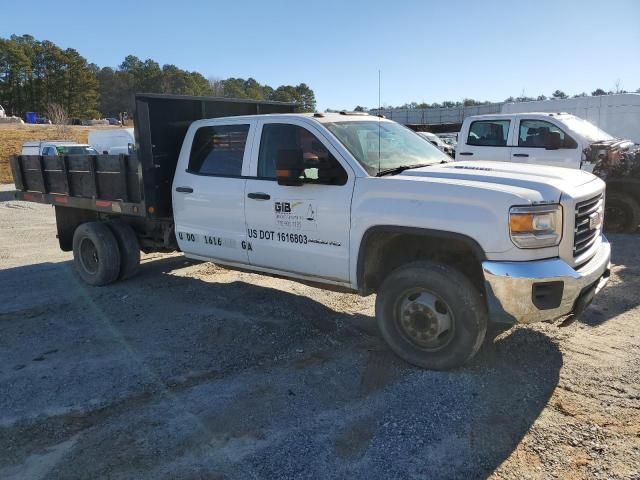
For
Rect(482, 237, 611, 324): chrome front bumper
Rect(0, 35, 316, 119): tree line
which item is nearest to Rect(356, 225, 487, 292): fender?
Rect(482, 237, 611, 324): chrome front bumper

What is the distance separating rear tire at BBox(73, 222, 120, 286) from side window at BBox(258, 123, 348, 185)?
2.63 m

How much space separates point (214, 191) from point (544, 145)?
6.48 m

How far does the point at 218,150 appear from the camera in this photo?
5344 millimetres

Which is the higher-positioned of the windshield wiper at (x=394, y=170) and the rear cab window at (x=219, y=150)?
the rear cab window at (x=219, y=150)

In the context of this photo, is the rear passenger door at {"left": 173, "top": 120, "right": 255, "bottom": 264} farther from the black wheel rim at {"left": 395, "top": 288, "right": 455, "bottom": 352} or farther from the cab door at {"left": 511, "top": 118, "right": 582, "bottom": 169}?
the cab door at {"left": 511, "top": 118, "right": 582, "bottom": 169}

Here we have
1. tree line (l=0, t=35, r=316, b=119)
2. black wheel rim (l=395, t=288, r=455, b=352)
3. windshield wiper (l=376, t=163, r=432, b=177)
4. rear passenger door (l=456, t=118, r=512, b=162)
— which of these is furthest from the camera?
tree line (l=0, t=35, r=316, b=119)

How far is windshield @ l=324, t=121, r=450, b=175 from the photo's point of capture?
175 inches

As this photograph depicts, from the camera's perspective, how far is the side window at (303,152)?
4.29 m

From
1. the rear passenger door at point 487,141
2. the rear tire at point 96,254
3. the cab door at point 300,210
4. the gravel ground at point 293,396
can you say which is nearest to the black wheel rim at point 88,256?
the rear tire at point 96,254

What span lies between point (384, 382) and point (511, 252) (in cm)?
130

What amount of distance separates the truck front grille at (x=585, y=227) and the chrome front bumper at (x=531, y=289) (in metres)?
0.25

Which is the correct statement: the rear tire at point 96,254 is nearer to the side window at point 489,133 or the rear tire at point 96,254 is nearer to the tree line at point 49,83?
the side window at point 489,133

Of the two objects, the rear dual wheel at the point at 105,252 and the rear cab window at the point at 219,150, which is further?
the rear dual wheel at the point at 105,252

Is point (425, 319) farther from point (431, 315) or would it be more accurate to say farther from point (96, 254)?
point (96, 254)
